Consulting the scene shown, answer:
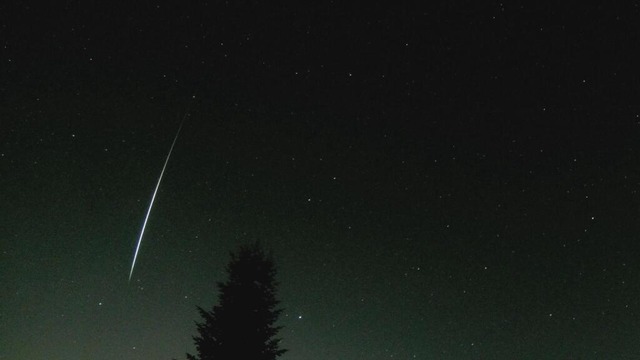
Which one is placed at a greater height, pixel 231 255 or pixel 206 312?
pixel 231 255

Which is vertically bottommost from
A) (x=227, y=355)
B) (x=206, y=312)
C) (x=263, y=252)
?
(x=227, y=355)

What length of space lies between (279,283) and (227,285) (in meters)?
1.08

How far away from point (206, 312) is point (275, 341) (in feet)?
4.72

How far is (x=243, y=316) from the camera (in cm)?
1200

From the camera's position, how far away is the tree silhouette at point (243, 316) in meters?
11.8

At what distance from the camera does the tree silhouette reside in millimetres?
11797

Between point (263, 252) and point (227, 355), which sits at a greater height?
point (263, 252)

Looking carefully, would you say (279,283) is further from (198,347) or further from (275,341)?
(198,347)

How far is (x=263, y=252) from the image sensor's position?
41.8 feet

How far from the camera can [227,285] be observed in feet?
40.2

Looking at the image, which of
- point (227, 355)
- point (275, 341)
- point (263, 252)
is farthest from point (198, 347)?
point (263, 252)

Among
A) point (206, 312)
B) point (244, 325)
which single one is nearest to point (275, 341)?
point (244, 325)

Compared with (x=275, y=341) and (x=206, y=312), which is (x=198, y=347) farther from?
(x=275, y=341)

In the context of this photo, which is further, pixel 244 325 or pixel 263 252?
pixel 263 252
